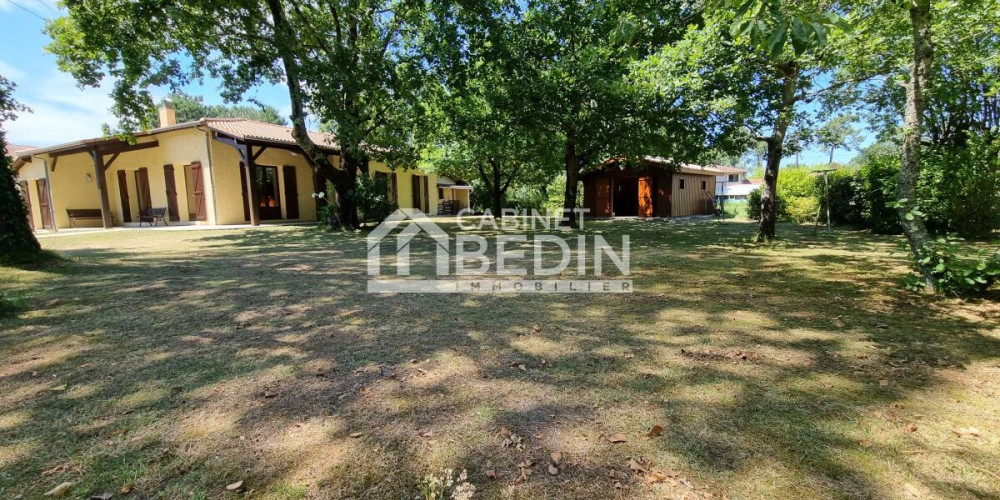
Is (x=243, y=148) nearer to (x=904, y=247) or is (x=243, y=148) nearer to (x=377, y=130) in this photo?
(x=377, y=130)

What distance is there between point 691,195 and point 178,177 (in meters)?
24.5

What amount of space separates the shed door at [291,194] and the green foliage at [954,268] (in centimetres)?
1936

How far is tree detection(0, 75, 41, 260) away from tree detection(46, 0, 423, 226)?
5036 mm

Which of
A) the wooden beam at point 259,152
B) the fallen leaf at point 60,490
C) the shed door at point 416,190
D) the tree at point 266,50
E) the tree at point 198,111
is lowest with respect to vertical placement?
the fallen leaf at point 60,490

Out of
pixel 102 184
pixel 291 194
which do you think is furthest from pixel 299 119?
pixel 102 184

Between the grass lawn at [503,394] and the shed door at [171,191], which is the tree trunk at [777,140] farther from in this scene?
the shed door at [171,191]

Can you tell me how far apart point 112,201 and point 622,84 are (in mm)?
21720

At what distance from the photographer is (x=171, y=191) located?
1712cm

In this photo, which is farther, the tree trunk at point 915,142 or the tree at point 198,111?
the tree at point 198,111

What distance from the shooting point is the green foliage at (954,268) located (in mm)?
4305

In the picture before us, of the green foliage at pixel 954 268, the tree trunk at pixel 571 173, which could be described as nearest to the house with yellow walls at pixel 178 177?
the tree trunk at pixel 571 173

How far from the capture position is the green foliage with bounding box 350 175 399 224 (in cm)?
1464

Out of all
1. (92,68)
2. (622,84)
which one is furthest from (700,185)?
(92,68)

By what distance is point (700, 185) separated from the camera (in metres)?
24.2
